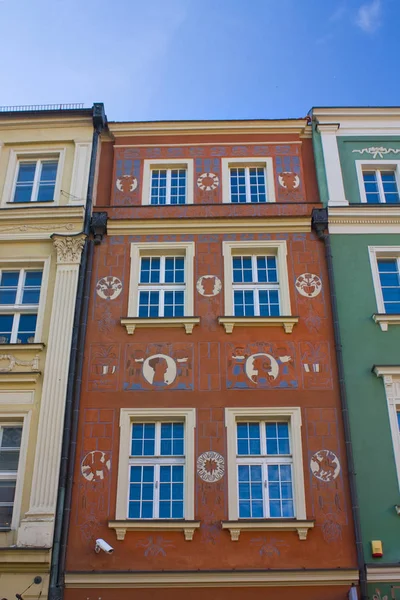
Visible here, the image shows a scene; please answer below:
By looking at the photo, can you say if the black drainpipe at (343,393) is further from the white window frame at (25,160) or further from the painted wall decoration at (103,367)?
the white window frame at (25,160)

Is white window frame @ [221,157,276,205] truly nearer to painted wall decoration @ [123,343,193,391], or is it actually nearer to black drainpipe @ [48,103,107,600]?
black drainpipe @ [48,103,107,600]

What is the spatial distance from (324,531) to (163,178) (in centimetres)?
993

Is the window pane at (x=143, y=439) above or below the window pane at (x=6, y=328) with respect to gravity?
below

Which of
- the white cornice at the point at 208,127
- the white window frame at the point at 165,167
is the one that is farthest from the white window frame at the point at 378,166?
the white window frame at the point at 165,167

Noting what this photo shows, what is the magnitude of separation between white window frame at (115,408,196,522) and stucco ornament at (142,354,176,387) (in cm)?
69

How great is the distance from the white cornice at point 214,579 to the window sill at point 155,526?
0.71 meters

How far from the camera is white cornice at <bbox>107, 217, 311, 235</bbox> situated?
17016mm

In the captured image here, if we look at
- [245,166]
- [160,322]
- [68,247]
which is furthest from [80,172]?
[160,322]

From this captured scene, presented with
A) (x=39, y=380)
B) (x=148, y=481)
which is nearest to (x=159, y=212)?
(x=39, y=380)

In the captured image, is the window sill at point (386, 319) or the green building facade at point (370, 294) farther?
the window sill at point (386, 319)

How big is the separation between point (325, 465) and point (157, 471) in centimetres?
339

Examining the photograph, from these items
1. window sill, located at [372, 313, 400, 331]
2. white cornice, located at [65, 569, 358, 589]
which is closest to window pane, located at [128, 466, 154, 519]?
white cornice, located at [65, 569, 358, 589]

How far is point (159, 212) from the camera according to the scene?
17.5m

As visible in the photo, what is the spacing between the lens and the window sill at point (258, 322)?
1541 cm
